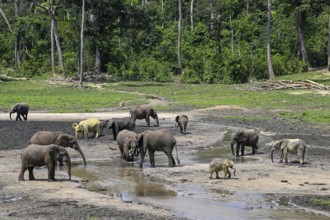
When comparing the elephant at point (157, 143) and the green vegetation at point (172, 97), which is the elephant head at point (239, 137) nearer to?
the elephant at point (157, 143)

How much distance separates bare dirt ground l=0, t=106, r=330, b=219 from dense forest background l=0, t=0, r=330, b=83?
33.1m

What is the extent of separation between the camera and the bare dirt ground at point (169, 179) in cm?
1555

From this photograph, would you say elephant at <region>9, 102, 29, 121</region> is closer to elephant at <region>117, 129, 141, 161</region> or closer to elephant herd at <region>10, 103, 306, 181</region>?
elephant herd at <region>10, 103, 306, 181</region>

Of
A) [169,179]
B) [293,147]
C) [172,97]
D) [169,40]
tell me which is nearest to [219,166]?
[169,179]

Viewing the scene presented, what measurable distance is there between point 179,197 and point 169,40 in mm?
66001

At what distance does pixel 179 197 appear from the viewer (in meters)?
17.6

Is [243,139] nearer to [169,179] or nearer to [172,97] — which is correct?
[169,179]

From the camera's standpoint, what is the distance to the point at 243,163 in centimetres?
2347

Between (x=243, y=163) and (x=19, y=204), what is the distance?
9.82 meters

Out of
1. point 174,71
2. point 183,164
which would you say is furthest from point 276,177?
point 174,71

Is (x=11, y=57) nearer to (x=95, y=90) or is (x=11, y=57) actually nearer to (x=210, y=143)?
(x=95, y=90)

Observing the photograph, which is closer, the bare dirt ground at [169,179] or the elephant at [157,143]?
the bare dirt ground at [169,179]

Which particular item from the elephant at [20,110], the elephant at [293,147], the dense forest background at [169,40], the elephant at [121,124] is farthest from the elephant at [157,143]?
the dense forest background at [169,40]

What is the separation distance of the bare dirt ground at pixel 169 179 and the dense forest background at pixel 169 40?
109 feet
